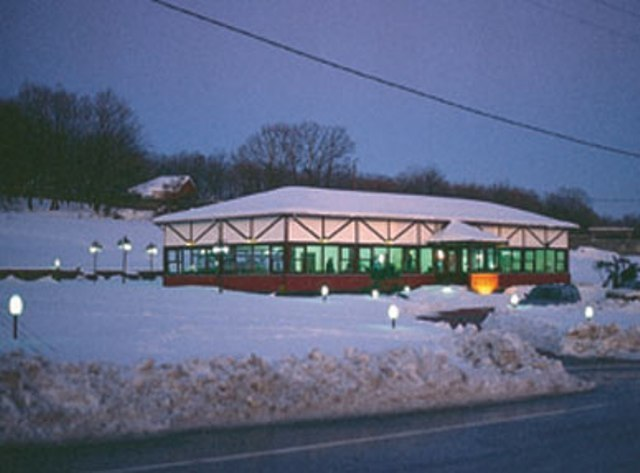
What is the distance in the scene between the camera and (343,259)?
48406 mm

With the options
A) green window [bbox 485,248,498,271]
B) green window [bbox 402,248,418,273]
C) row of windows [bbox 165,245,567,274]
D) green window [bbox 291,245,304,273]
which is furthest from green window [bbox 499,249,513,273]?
green window [bbox 291,245,304,273]

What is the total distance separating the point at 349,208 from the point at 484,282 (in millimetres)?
11665

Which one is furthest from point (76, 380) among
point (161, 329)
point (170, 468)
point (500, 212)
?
point (500, 212)

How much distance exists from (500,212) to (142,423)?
178ft

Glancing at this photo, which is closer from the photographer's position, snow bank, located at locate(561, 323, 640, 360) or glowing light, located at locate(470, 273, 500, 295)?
snow bank, located at locate(561, 323, 640, 360)

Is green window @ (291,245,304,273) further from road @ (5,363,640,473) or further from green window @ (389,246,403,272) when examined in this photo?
road @ (5,363,640,473)

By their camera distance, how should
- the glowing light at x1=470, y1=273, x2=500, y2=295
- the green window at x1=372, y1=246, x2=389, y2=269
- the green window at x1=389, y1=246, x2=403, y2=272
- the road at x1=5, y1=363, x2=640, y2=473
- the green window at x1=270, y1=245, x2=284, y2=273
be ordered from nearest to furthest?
the road at x1=5, y1=363, x2=640, y2=473 → the green window at x1=270, y1=245, x2=284, y2=273 → the green window at x1=372, y1=246, x2=389, y2=269 → the green window at x1=389, y1=246, x2=403, y2=272 → the glowing light at x1=470, y1=273, x2=500, y2=295

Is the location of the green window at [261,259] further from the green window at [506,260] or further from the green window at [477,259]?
the green window at [506,260]

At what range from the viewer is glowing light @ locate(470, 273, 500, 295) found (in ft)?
174

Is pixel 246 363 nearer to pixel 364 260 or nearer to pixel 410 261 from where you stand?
pixel 364 260

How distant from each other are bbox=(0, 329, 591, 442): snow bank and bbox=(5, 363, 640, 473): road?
542 millimetres

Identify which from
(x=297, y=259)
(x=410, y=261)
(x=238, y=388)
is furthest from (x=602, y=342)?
(x=410, y=261)

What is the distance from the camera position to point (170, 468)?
27.1ft

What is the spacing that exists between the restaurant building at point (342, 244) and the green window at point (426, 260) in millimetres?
66
